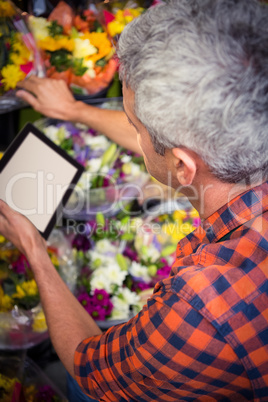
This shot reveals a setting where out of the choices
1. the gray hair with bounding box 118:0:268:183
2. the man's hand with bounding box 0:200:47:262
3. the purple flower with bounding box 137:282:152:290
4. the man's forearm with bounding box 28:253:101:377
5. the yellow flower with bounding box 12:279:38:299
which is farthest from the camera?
the purple flower with bounding box 137:282:152:290

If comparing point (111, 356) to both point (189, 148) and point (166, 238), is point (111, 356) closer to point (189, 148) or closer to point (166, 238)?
point (189, 148)

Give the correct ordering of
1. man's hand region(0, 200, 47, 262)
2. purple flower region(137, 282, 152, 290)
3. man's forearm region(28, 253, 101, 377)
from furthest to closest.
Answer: purple flower region(137, 282, 152, 290) < man's hand region(0, 200, 47, 262) < man's forearm region(28, 253, 101, 377)

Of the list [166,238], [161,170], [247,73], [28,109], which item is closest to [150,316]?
[161,170]

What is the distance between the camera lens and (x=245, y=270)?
2.89 feet

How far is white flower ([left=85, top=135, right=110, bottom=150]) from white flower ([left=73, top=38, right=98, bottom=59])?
0.36m

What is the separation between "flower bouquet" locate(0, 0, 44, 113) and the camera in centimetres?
160

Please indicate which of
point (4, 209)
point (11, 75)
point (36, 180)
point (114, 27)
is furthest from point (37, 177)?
point (114, 27)

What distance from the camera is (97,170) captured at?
1.88 metres

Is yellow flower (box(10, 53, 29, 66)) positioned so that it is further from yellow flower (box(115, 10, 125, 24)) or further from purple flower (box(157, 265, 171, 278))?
purple flower (box(157, 265, 171, 278))

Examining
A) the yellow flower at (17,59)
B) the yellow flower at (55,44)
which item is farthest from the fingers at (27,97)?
the yellow flower at (55,44)

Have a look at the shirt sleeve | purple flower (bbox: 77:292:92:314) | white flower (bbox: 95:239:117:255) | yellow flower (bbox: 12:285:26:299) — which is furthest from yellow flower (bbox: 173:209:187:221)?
the shirt sleeve

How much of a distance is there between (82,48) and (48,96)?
0.29 meters

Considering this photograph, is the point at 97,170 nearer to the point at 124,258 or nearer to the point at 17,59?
the point at 124,258

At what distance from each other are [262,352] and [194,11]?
0.71m
